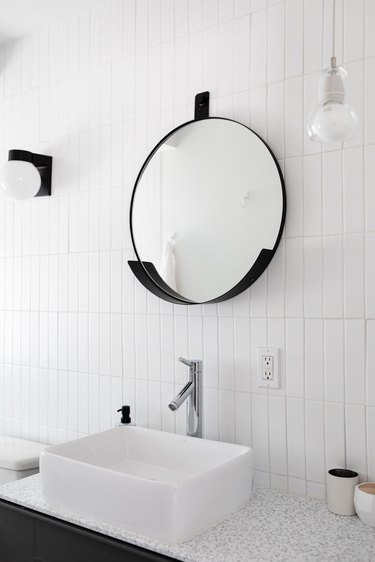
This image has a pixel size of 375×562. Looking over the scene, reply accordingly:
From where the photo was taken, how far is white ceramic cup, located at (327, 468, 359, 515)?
1.41m

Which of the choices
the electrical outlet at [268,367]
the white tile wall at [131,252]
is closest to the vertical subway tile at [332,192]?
the white tile wall at [131,252]

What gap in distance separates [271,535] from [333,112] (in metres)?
0.99

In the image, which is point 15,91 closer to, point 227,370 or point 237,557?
point 227,370

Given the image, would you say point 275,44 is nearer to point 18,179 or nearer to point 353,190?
point 353,190

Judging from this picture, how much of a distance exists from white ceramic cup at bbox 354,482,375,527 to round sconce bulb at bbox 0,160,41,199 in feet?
5.02

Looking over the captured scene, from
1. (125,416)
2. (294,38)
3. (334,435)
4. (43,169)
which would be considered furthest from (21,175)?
(334,435)

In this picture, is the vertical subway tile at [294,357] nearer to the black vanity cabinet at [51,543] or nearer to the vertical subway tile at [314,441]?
the vertical subway tile at [314,441]

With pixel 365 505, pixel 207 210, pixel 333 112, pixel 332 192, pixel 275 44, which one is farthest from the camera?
pixel 207 210

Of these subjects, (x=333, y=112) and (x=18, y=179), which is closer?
(x=333, y=112)

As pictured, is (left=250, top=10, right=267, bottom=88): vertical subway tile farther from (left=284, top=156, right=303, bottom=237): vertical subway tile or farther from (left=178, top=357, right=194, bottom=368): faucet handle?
(left=178, top=357, right=194, bottom=368): faucet handle

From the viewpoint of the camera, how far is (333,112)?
Result: 1220 mm

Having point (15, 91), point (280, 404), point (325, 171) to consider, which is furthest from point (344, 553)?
point (15, 91)

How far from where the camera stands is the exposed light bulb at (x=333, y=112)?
1217mm

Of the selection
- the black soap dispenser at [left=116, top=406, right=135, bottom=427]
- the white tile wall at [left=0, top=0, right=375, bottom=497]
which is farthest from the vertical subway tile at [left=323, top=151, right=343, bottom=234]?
the black soap dispenser at [left=116, top=406, right=135, bottom=427]
